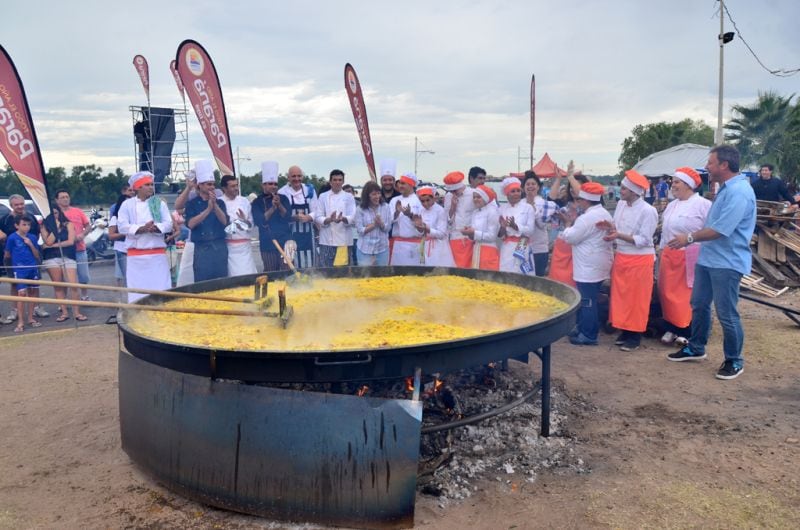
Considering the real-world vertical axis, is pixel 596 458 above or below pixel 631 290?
below

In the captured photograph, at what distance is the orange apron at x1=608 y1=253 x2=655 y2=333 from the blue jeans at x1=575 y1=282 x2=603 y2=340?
8.2 inches

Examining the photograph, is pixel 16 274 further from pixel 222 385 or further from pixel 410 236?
pixel 222 385

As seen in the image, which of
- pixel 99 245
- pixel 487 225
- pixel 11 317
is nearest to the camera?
pixel 487 225

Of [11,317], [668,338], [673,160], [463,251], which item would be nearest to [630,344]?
[668,338]

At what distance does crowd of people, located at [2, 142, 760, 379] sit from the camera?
5129 mm

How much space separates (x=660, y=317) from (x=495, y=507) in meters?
4.57

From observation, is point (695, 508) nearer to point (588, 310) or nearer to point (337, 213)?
point (588, 310)

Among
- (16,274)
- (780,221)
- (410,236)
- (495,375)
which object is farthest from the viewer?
(780,221)

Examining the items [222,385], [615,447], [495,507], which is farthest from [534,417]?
[222,385]

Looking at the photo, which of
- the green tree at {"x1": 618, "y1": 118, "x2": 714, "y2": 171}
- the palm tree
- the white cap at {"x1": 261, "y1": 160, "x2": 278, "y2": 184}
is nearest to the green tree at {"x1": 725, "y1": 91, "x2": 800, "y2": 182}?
the palm tree

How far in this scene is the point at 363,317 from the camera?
382 centimetres

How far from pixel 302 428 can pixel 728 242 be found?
424cm

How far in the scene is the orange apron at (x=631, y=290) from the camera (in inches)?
236

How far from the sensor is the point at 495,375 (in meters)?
5.00
